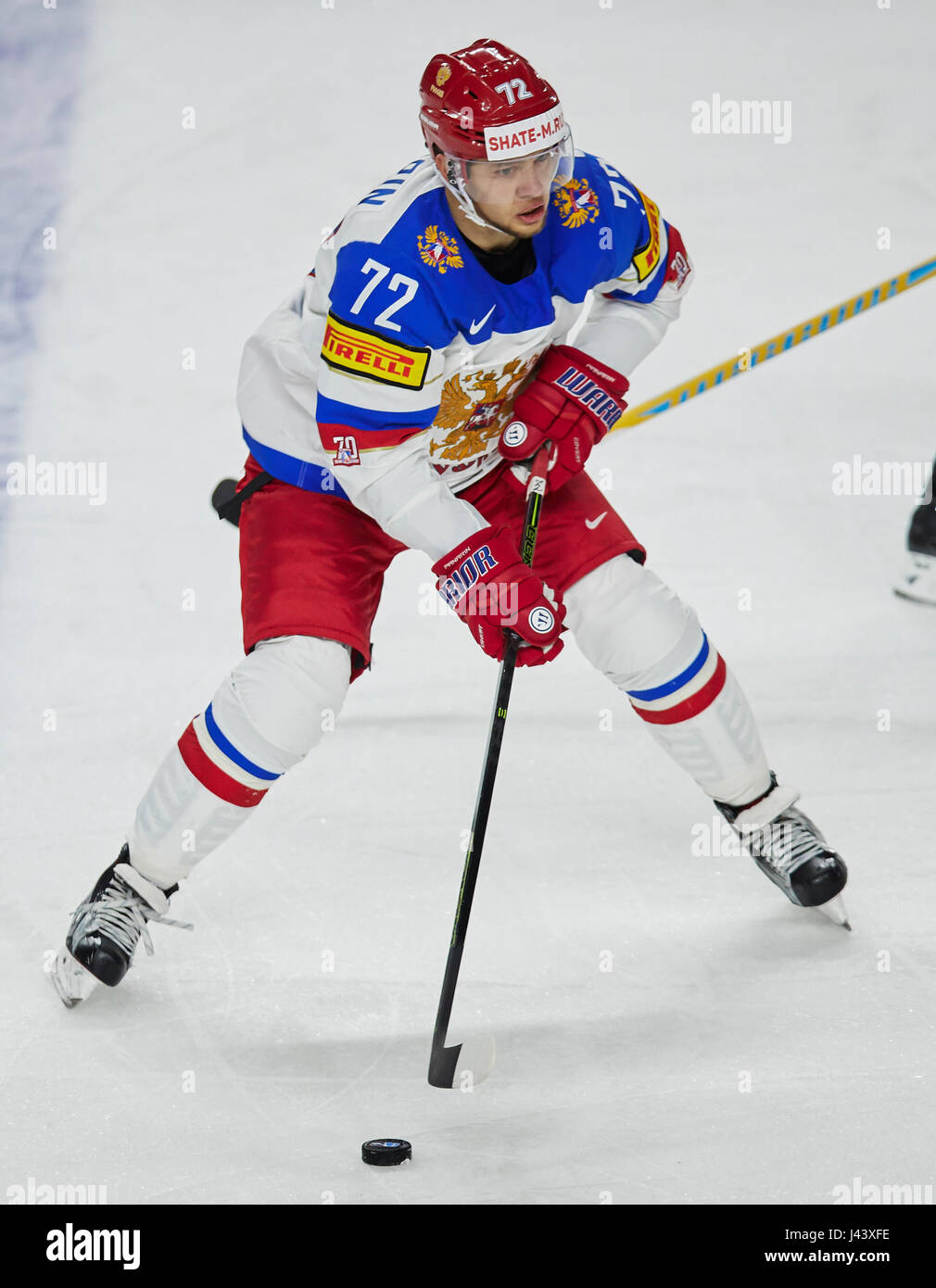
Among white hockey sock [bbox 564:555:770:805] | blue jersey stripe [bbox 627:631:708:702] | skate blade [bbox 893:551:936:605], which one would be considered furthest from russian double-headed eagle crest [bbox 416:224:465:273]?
skate blade [bbox 893:551:936:605]

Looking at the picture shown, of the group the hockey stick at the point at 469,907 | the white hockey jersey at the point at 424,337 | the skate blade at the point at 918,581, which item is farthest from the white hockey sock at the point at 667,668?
the skate blade at the point at 918,581

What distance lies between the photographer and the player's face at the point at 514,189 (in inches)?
82.5

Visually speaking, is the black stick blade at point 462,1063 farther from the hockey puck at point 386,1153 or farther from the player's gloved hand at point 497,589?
the player's gloved hand at point 497,589

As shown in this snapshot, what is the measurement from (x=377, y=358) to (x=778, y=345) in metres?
1.84

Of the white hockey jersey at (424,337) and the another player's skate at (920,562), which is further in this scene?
the another player's skate at (920,562)

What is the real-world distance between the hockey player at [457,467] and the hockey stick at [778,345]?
1.21 meters

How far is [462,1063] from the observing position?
83.0 inches

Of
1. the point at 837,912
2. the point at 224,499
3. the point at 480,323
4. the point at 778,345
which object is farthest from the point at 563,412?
the point at 778,345

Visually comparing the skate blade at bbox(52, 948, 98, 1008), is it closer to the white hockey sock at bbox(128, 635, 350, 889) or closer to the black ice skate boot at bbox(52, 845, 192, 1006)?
the black ice skate boot at bbox(52, 845, 192, 1006)

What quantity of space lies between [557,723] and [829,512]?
3.67 feet

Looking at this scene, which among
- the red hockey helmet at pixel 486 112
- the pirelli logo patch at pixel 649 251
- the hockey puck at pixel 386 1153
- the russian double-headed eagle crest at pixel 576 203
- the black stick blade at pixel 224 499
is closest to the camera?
the hockey puck at pixel 386 1153

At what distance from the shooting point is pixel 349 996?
240 centimetres

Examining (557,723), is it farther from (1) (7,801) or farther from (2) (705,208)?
(2) (705,208)
